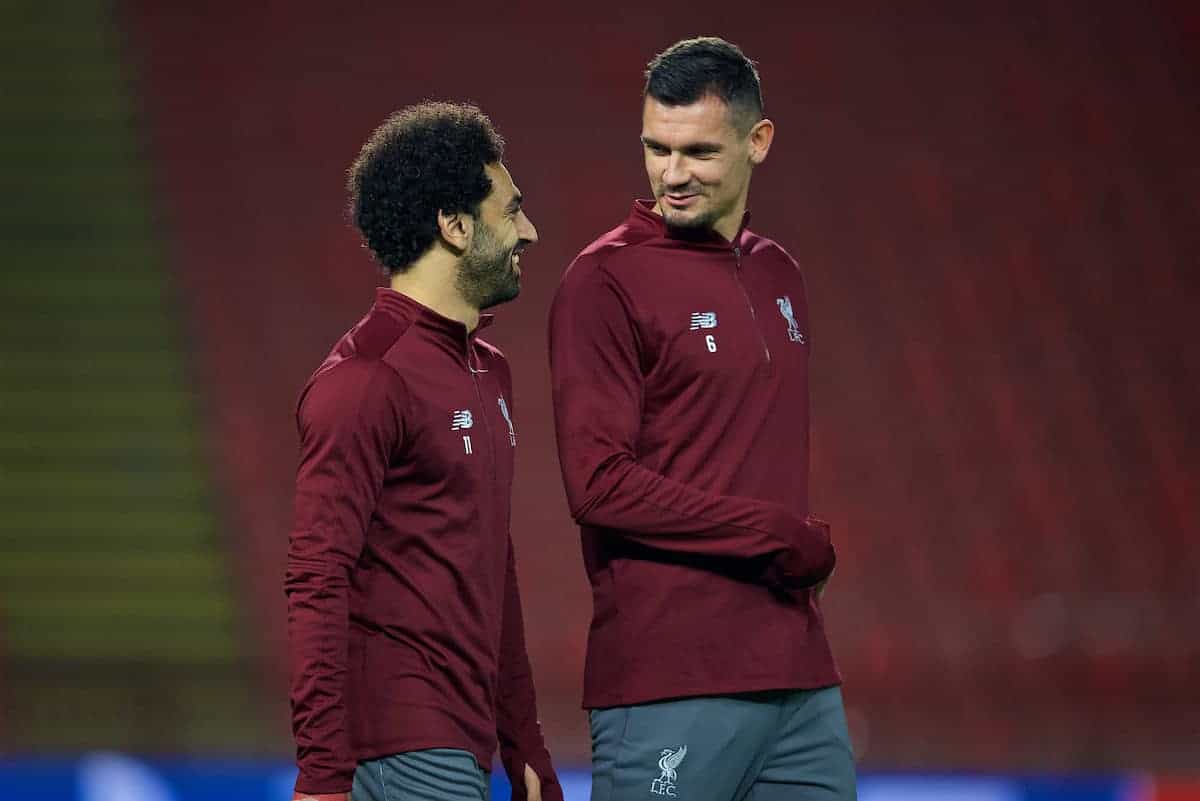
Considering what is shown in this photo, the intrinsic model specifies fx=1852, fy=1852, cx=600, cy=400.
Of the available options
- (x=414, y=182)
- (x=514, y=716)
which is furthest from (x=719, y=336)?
(x=514, y=716)

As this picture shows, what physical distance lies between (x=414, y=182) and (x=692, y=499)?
54 centimetres

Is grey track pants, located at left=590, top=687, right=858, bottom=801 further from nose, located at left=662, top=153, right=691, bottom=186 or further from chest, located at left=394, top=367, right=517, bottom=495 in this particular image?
nose, located at left=662, top=153, right=691, bottom=186

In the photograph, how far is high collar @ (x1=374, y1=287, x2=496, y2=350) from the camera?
2.31 metres

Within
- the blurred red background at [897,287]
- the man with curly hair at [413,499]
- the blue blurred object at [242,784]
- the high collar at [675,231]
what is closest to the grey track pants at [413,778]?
the man with curly hair at [413,499]

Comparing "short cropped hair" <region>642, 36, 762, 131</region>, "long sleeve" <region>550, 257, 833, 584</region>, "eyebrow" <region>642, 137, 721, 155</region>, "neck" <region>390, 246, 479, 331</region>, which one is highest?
"short cropped hair" <region>642, 36, 762, 131</region>

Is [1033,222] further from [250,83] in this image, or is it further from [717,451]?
[717,451]

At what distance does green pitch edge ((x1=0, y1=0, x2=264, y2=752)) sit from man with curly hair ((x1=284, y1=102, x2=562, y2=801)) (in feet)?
11.5

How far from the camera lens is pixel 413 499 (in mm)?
2240

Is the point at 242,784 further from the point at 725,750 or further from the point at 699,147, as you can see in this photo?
the point at 699,147

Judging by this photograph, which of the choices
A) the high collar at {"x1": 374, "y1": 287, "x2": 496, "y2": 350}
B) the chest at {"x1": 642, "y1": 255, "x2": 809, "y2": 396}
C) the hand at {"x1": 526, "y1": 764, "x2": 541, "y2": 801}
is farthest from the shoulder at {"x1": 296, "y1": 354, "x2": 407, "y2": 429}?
the hand at {"x1": 526, "y1": 764, "x2": 541, "y2": 801}

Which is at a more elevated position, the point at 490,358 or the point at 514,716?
the point at 490,358

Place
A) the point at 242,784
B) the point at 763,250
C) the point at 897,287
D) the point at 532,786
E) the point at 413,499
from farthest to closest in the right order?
the point at 897,287 < the point at 242,784 < the point at 763,250 < the point at 532,786 < the point at 413,499

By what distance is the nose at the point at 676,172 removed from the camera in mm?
2428

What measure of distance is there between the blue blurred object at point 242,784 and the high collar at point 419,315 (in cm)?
194
